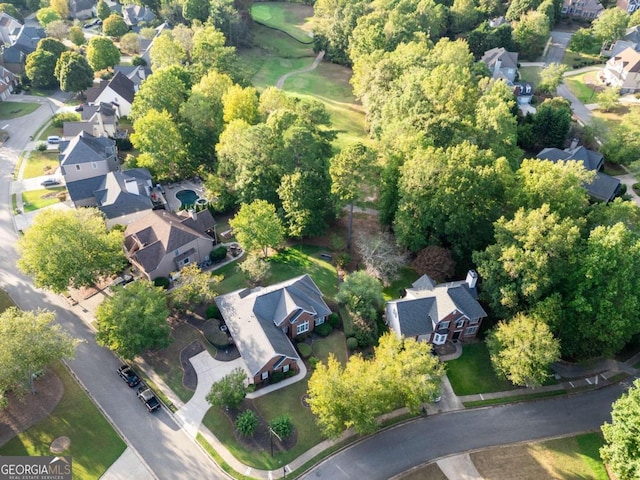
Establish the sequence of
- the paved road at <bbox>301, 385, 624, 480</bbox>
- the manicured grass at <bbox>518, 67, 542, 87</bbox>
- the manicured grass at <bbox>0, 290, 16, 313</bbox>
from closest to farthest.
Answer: the paved road at <bbox>301, 385, 624, 480</bbox>
the manicured grass at <bbox>0, 290, 16, 313</bbox>
the manicured grass at <bbox>518, 67, 542, 87</bbox>

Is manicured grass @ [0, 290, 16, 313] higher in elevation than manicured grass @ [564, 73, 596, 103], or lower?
lower

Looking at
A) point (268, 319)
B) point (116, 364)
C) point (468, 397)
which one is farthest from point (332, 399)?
point (116, 364)

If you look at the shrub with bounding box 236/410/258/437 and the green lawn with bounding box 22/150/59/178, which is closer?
the shrub with bounding box 236/410/258/437

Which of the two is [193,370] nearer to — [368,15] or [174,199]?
[174,199]

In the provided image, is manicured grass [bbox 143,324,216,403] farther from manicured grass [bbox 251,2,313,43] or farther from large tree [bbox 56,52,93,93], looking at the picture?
manicured grass [bbox 251,2,313,43]

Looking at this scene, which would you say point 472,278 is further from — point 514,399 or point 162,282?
point 162,282

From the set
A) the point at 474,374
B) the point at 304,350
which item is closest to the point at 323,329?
the point at 304,350

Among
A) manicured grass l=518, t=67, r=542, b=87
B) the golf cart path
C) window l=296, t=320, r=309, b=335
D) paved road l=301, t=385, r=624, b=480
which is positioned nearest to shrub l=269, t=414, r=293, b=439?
paved road l=301, t=385, r=624, b=480
